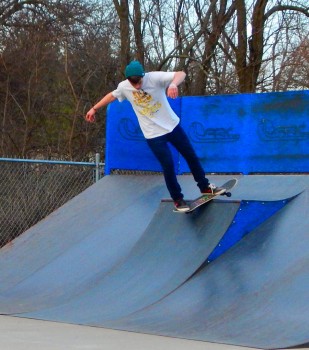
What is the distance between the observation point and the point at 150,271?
7367 mm

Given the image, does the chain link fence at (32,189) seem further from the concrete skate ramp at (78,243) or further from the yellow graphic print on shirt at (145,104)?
the yellow graphic print on shirt at (145,104)

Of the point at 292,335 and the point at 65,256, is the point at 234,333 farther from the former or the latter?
the point at 65,256

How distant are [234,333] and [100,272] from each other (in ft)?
7.53

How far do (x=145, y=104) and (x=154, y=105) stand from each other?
113mm

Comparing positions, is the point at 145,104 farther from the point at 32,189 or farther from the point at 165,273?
the point at 32,189

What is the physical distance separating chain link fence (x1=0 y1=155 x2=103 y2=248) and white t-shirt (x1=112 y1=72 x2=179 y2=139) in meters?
3.51

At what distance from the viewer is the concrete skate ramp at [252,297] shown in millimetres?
5746

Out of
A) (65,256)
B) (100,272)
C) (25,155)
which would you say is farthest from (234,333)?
(25,155)

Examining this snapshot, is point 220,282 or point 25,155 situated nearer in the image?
point 220,282

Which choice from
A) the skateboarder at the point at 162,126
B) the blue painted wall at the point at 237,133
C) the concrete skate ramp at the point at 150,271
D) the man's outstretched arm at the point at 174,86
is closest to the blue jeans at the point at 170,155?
the skateboarder at the point at 162,126

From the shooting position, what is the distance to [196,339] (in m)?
5.88

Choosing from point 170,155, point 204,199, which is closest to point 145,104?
point 170,155

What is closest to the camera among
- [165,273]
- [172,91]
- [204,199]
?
[165,273]

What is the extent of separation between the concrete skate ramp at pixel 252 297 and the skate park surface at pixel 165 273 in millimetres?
10
